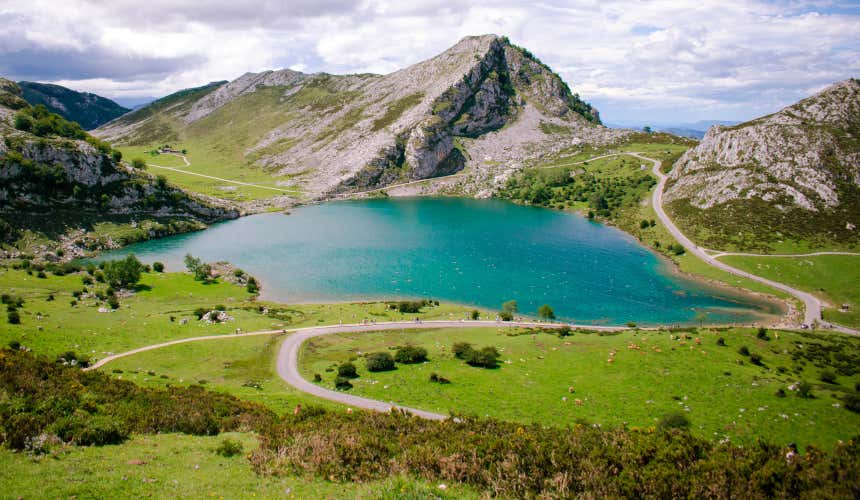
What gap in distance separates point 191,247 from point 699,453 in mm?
126130

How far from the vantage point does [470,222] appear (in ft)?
483

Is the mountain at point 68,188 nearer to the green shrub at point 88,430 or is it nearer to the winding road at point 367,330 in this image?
the winding road at point 367,330

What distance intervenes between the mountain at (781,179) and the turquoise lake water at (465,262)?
24302mm

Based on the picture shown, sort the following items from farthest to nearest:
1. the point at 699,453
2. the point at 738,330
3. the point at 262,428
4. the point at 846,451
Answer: the point at 738,330 < the point at 262,428 < the point at 699,453 < the point at 846,451

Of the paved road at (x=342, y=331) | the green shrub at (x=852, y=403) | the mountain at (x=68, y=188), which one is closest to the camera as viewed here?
the green shrub at (x=852, y=403)

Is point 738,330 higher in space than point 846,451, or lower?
lower

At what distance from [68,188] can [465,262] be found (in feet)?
362

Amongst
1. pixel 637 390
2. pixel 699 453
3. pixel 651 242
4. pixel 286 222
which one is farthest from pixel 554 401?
pixel 286 222

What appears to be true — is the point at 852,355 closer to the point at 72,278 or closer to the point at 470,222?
the point at 470,222

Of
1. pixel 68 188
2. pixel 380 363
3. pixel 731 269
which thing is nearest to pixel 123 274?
pixel 380 363

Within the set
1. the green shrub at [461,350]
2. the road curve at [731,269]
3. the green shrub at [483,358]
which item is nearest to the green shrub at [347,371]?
the green shrub at [461,350]

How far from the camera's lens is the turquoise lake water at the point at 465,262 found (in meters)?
81.2

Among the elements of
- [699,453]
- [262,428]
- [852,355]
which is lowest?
[852,355]

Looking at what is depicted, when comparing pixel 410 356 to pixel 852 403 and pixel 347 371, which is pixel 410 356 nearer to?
pixel 347 371
